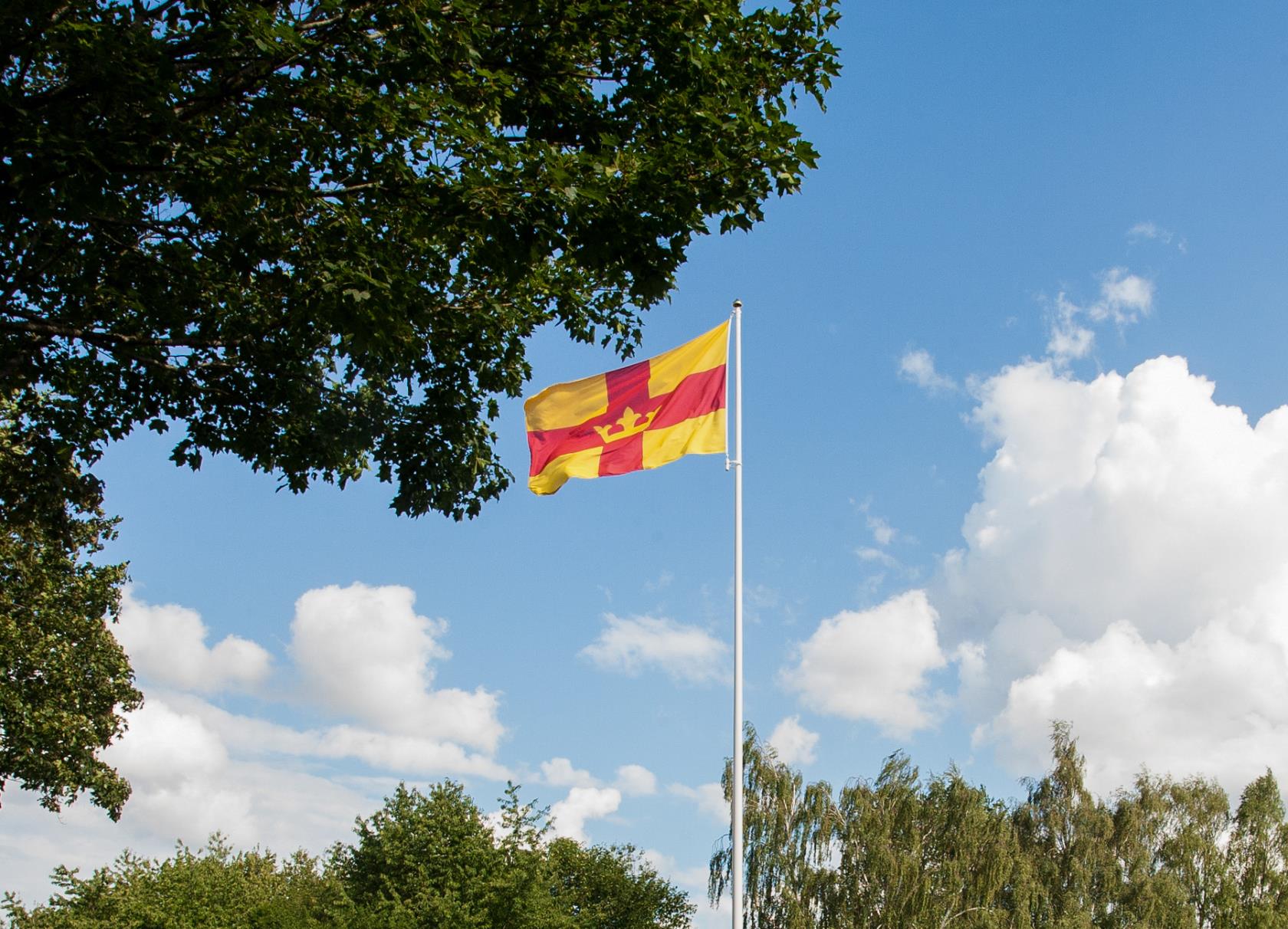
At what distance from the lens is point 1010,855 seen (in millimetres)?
35250

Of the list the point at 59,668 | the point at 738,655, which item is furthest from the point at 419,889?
the point at 738,655

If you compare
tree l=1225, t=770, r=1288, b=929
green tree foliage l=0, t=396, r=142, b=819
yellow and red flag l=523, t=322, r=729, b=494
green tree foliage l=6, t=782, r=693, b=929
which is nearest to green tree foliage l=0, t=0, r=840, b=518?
yellow and red flag l=523, t=322, r=729, b=494

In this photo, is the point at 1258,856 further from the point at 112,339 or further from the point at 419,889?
the point at 112,339

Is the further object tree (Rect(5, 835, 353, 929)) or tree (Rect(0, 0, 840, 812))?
tree (Rect(5, 835, 353, 929))

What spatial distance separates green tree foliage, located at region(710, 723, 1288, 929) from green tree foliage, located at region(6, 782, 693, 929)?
6303mm

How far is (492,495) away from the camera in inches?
522

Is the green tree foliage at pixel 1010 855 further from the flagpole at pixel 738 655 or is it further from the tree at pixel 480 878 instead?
the flagpole at pixel 738 655

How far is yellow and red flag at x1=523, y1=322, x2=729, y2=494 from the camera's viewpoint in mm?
13875

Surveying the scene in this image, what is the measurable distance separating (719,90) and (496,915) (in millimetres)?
30024

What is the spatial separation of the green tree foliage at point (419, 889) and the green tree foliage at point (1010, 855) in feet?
20.7

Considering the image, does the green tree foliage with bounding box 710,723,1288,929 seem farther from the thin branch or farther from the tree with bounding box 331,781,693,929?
the thin branch

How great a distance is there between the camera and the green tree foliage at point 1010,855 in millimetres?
33531

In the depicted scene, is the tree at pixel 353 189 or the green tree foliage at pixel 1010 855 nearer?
the tree at pixel 353 189

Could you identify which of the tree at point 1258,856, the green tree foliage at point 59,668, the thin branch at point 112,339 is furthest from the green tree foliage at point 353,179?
the tree at point 1258,856
